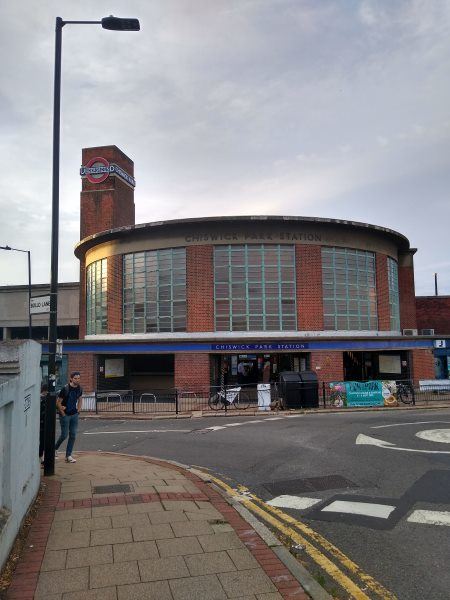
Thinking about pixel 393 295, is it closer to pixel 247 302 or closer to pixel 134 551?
pixel 247 302

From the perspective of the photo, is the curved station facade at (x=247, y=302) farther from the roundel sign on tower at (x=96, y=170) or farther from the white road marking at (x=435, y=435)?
the white road marking at (x=435, y=435)

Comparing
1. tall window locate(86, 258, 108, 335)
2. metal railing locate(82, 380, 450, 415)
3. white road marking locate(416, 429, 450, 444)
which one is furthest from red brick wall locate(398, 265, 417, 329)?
white road marking locate(416, 429, 450, 444)

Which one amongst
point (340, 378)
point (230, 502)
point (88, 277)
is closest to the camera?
point (230, 502)

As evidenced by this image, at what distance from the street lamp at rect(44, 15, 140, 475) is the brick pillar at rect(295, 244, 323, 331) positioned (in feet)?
70.9

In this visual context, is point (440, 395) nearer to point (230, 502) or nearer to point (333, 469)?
point (333, 469)

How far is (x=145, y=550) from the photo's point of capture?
17.3ft

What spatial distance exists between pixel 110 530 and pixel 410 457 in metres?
6.97

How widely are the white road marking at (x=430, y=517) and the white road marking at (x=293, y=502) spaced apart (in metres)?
1.45

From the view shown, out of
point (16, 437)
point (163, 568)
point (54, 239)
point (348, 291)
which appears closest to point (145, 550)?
point (163, 568)

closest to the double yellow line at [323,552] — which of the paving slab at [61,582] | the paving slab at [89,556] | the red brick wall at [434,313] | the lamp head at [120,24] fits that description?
the paving slab at [89,556]

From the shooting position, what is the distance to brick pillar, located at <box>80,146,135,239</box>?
39688 millimetres

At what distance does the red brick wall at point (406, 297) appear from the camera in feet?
124

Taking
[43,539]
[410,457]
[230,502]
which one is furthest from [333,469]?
[43,539]

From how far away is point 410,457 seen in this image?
10445mm
